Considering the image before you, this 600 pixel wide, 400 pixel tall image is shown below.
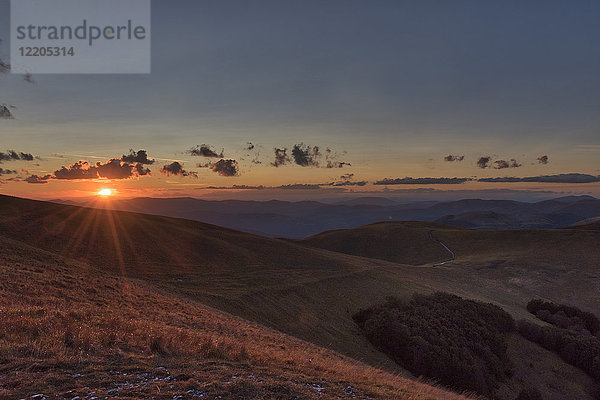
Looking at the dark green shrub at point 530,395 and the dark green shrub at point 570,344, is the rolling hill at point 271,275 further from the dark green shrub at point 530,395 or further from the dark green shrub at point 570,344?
the dark green shrub at point 570,344

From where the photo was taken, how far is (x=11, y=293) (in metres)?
15.8

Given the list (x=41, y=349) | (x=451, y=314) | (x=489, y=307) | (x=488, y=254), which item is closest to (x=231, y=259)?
(x=451, y=314)

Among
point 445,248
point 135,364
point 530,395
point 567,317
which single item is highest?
point 135,364

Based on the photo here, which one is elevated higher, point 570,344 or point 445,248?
point 570,344

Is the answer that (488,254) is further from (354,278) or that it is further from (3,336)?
(3,336)

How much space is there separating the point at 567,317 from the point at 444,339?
86.1ft

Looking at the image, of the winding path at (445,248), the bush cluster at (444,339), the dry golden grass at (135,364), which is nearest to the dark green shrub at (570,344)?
the bush cluster at (444,339)

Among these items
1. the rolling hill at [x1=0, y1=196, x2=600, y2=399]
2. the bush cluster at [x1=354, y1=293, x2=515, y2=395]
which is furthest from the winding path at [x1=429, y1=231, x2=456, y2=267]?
the bush cluster at [x1=354, y1=293, x2=515, y2=395]

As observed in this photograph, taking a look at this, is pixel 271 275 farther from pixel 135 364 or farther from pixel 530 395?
pixel 135 364

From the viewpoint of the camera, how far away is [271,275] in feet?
128

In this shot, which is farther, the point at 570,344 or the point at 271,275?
the point at 271,275

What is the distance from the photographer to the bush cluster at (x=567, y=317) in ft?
130

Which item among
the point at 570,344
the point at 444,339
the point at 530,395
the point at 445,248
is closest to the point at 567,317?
the point at 570,344

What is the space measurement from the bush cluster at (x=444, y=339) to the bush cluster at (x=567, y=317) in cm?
1029
